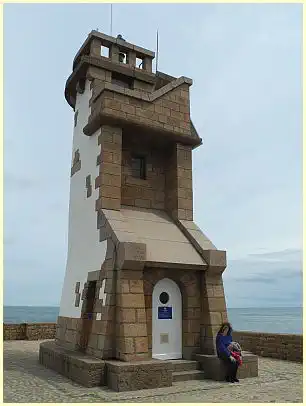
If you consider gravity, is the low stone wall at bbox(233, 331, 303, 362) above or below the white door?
below

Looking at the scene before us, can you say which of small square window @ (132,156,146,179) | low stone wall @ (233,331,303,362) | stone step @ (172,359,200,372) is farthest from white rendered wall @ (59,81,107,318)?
low stone wall @ (233,331,303,362)

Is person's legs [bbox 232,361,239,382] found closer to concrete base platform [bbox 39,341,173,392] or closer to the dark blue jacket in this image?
the dark blue jacket

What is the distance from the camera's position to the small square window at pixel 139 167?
1223cm

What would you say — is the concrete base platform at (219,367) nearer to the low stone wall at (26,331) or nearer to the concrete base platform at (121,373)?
the concrete base platform at (121,373)

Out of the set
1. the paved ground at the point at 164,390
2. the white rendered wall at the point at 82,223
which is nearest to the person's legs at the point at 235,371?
the paved ground at the point at 164,390

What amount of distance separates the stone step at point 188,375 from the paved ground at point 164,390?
246 mm

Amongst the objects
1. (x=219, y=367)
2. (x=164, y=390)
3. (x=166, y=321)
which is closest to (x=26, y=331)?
(x=166, y=321)

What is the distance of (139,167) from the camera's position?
487 inches

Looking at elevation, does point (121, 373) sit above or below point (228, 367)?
Answer: above

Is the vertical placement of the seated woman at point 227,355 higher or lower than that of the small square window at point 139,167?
lower

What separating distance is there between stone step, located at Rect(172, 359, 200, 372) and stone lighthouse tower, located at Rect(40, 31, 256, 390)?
0.43ft

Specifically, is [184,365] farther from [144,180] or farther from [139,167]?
[139,167]

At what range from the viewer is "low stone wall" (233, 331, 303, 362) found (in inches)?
507

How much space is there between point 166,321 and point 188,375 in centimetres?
133
